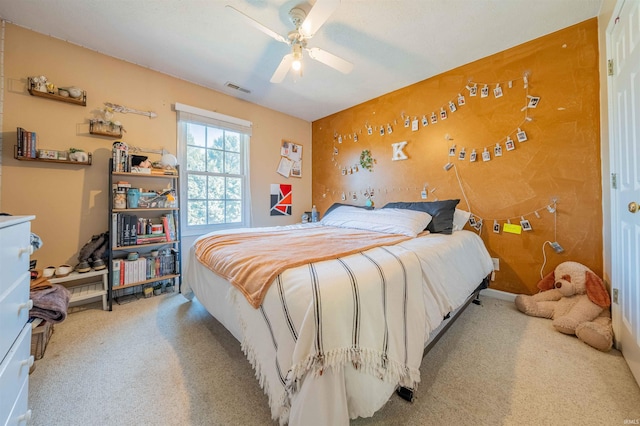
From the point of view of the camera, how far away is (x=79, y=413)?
1084 mm

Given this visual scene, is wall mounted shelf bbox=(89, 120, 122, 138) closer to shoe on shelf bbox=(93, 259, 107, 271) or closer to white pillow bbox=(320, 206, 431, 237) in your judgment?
shoe on shelf bbox=(93, 259, 107, 271)

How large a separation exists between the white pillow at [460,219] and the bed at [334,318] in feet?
3.01

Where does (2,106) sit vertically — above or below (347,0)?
below

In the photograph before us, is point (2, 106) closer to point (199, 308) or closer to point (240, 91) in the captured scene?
point (240, 91)

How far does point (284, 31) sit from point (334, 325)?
233 centimetres

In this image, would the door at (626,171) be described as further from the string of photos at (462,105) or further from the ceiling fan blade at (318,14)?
the ceiling fan blade at (318,14)

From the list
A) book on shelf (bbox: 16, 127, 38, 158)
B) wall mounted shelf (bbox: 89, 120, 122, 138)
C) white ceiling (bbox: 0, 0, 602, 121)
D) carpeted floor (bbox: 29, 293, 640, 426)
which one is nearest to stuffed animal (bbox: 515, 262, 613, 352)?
carpeted floor (bbox: 29, 293, 640, 426)

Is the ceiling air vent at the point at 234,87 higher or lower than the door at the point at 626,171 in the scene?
higher

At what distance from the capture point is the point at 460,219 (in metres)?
2.36

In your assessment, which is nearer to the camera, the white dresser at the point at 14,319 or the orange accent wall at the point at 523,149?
the white dresser at the point at 14,319

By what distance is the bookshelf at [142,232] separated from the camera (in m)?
2.20

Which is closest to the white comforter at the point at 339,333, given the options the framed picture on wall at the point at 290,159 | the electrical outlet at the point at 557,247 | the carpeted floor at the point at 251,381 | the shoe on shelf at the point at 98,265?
the carpeted floor at the point at 251,381

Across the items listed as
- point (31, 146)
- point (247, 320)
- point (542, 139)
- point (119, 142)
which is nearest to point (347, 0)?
point (542, 139)

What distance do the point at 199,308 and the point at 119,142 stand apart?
1.80 m
